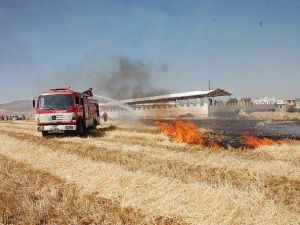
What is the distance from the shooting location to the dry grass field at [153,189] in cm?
716

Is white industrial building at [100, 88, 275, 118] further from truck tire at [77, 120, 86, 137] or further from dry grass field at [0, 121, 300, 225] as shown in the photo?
dry grass field at [0, 121, 300, 225]

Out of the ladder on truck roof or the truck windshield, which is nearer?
the truck windshield

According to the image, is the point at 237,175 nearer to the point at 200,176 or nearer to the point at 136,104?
the point at 200,176

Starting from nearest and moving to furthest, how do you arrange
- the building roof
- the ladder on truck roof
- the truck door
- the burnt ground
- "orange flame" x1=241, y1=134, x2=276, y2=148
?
1. "orange flame" x1=241, y1=134, x2=276, y2=148
2. the burnt ground
3. the ladder on truck roof
4. the truck door
5. the building roof

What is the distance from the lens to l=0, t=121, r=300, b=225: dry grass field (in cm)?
716

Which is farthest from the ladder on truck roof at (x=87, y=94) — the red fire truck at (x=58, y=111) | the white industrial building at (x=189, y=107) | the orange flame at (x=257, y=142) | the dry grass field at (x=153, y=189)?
the white industrial building at (x=189, y=107)

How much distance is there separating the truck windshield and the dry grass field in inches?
360

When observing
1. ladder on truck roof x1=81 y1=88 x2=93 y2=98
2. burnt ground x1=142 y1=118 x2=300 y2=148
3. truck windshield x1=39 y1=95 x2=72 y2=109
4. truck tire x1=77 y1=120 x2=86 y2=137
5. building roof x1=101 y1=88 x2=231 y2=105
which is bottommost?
burnt ground x1=142 y1=118 x2=300 y2=148

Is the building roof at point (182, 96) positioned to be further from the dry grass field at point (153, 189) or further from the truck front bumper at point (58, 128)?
the dry grass field at point (153, 189)

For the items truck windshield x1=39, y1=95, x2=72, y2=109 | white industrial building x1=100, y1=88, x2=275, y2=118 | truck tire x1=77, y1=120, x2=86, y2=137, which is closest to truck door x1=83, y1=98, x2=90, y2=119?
truck tire x1=77, y1=120, x2=86, y2=137

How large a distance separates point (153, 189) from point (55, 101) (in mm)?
16651

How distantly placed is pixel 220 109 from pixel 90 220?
197ft

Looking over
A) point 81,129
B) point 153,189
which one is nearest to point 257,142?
point 81,129

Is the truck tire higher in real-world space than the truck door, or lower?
lower
